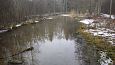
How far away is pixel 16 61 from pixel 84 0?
8777cm

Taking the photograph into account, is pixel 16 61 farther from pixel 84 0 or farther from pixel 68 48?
pixel 84 0

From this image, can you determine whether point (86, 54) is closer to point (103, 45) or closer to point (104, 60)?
point (104, 60)

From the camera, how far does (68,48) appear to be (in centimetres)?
2844

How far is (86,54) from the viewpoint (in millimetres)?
24812

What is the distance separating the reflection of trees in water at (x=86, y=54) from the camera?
22.1 meters

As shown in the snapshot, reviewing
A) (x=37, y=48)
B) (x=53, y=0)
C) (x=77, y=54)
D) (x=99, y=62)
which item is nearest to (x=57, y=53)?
(x=77, y=54)

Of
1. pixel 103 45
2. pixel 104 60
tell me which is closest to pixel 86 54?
pixel 104 60

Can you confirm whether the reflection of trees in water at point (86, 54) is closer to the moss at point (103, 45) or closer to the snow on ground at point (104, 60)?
the snow on ground at point (104, 60)

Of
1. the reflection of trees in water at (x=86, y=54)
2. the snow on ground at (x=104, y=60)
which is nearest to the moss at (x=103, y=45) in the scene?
the snow on ground at (x=104, y=60)

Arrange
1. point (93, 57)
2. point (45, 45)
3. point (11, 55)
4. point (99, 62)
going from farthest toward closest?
point (45, 45), point (11, 55), point (93, 57), point (99, 62)

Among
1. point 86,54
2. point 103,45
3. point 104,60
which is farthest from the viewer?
point 103,45

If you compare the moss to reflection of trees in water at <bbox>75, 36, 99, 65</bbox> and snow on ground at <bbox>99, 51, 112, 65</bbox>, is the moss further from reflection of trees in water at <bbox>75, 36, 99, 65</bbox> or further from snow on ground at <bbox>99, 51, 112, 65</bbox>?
reflection of trees in water at <bbox>75, 36, 99, 65</bbox>

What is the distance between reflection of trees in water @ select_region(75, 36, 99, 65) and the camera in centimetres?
2210

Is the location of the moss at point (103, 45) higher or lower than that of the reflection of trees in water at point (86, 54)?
higher
